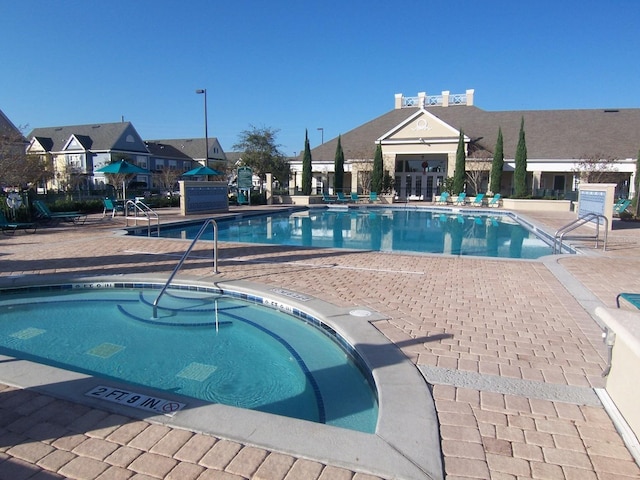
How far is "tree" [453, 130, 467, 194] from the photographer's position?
30938mm

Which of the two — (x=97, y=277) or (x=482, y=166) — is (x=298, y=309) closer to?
(x=97, y=277)

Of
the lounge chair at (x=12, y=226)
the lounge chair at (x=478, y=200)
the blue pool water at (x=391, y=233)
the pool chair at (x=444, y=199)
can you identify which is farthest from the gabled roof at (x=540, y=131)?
the lounge chair at (x=12, y=226)

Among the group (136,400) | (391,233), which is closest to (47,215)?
(391,233)

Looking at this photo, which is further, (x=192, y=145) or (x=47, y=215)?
(x=192, y=145)

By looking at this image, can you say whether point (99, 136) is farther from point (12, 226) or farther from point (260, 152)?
point (12, 226)

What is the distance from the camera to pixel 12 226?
13008 millimetres

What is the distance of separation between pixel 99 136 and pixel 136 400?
51423 millimetres

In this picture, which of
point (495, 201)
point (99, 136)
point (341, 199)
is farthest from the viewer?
point (99, 136)

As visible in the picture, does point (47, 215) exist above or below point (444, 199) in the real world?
below

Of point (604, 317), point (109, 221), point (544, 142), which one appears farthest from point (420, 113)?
point (604, 317)

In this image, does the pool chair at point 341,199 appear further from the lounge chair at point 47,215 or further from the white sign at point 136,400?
the white sign at point 136,400

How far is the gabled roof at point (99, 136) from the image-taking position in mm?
46312

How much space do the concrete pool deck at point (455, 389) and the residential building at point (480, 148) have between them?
84.5 ft

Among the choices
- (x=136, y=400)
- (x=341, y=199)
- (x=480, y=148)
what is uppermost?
(x=480, y=148)
